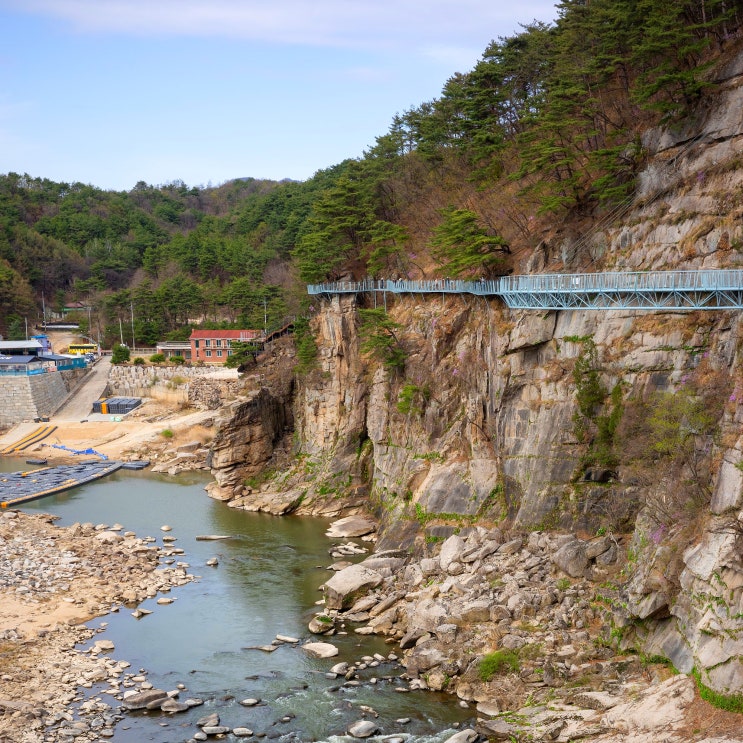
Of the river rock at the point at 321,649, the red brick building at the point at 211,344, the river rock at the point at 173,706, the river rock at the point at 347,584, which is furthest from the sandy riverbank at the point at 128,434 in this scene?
the river rock at the point at 173,706

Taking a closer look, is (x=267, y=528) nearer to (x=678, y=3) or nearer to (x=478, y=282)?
(x=478, y=282)

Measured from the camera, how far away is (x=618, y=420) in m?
33.6

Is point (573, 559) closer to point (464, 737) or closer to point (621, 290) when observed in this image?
point (464, 737)

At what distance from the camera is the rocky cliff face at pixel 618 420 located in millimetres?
25875

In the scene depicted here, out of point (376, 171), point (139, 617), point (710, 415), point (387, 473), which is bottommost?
point (139, 617)

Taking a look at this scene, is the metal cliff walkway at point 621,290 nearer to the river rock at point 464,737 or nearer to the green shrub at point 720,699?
the green shrub at point 720,699

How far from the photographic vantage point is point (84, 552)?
144 feet

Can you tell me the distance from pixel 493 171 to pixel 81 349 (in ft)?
207

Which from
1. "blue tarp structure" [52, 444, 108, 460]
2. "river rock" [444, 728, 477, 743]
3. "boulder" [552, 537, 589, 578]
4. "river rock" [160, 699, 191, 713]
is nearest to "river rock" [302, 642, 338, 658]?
"river rock" [160, 699, 191, 713]

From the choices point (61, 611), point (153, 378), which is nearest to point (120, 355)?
point (153, 378)

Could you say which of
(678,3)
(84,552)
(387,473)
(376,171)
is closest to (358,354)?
(387,473)

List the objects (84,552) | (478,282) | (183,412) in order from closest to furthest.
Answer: (478,282)
(84,552)
(183,412)

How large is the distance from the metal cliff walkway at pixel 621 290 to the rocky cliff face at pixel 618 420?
720 millimetres

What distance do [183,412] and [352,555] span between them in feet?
125
